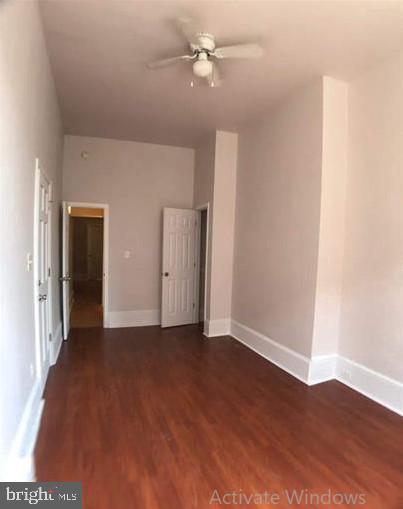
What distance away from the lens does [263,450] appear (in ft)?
7.06

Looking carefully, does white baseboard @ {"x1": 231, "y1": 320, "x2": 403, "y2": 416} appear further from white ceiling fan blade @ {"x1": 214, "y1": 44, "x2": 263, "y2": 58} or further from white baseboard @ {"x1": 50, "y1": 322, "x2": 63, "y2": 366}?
white ceiling fan blade @ {"x1": 214, "y1": 44, "x2": 263, "y2": 58}

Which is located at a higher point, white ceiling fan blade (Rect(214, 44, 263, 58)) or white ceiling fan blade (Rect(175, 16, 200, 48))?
white ceiling fan blade (Rect(175, 16, 200, 48))

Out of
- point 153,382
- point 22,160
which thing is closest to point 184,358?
point 153,382

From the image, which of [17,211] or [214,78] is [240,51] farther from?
[17,211]

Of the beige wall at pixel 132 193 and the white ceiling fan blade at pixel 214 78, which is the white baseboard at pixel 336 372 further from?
the white ceiling fan blade at pixel 214 78

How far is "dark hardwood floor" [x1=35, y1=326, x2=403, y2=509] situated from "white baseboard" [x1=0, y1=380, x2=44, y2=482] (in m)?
0.06

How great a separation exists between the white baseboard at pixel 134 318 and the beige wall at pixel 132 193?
7 cm

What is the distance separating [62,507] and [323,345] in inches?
103

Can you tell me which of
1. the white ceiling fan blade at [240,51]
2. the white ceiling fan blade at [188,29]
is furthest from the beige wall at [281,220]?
the white ceiling fan blade at [188,29]

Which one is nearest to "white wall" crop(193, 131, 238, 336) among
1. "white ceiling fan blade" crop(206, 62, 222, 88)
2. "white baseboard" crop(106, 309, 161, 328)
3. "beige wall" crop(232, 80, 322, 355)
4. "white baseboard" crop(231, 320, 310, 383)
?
"beige wall" crop(232, 80, 322, 355)

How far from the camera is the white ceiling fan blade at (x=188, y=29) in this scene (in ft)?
7.40

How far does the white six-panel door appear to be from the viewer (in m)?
5.18

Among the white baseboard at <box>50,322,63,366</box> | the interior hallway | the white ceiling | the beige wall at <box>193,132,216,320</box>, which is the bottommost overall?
the interior hallway

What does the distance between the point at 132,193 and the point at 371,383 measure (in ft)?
14.3
